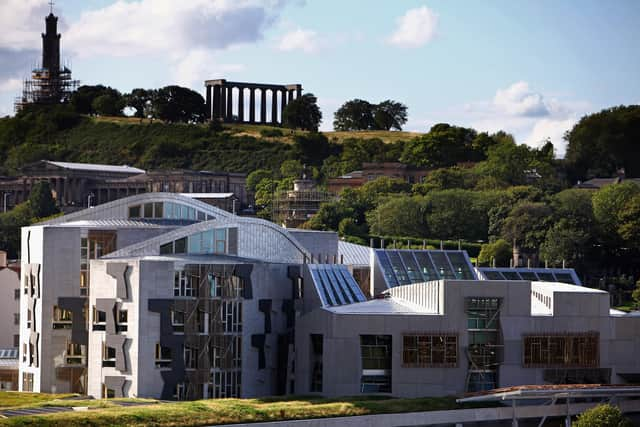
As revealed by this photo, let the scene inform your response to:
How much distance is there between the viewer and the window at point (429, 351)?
8656 cm

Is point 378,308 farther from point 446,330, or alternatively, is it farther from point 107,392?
point 107,392

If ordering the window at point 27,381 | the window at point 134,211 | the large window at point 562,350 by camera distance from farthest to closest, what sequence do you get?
the window at point 134,211, the window at point 27,381, the large window at point 562,350

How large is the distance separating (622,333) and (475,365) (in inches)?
342

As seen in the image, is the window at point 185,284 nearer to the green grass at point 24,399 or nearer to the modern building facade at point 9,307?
the green grass at point 24,399

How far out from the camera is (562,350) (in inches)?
3477

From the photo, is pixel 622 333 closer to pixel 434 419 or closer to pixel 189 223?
pixel 434 419

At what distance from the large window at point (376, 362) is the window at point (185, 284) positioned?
32.1 feet

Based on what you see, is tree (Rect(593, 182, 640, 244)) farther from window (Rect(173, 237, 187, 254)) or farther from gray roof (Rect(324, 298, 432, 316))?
window (Rect(173, 237, 187, 254))

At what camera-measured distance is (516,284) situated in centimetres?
8744

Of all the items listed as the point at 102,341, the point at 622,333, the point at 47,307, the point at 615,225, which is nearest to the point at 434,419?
the point at 622,333

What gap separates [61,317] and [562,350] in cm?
2903

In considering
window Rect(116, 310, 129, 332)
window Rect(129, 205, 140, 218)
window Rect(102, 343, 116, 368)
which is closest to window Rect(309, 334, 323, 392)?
window Rect(116, 310, 129, 332)

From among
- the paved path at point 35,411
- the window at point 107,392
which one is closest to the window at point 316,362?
the window at point 107,392

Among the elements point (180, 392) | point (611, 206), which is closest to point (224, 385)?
point (180, 392)
